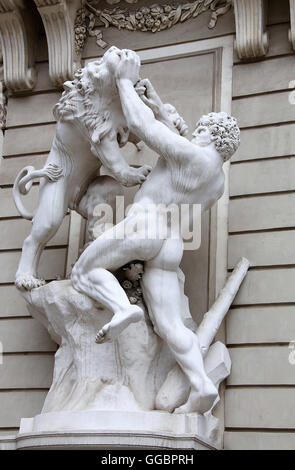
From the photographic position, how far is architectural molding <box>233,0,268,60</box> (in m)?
6.04

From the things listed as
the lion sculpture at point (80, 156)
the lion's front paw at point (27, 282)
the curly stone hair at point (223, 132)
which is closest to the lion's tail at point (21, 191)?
the lion sculpture at point (80, 156)

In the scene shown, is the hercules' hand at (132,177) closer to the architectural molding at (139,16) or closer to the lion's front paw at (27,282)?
the lion's front paw at (27,282)

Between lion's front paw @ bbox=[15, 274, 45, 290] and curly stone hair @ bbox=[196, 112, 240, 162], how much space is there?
1.60 meters

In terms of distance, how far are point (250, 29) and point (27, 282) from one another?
270 centimetres

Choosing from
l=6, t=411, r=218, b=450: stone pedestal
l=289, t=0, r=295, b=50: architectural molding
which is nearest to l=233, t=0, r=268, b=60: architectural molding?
l=289, t=0, r=295, b=50: architectural molding

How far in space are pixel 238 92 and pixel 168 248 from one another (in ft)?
5.62

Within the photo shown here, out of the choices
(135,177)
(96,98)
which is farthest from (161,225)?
(96,98)

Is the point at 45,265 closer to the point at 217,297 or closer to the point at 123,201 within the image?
the point at 123,201

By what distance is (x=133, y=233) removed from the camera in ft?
16.5

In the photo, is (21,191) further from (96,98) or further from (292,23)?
(292,23)

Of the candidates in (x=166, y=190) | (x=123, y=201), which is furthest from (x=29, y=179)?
(x=166, y=190)

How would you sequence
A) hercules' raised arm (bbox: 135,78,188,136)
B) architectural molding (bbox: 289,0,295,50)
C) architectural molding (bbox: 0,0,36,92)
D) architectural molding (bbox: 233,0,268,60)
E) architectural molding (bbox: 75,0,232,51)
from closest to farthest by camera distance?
hercules' raised arm (bbox: 135,78,188,136) → architectural molding (bbox: 289,0,295,50) → architectural molding (bbox: 233,0,268,60) → architectural molding (bbox: 75,0,232,51) → architectural molding (bbox: 0,0,36,92)

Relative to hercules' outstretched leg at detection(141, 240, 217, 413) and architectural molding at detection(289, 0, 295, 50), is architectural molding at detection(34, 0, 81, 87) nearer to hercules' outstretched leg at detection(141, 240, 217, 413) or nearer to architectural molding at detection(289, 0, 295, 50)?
architectural molding at detection(289, 0, 295, 50)

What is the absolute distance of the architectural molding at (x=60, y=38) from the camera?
6539mm
